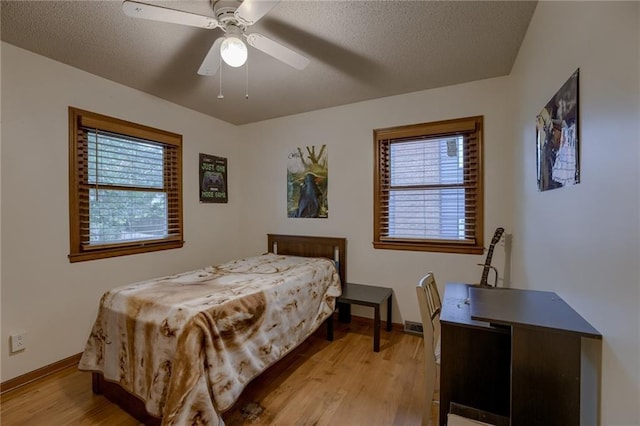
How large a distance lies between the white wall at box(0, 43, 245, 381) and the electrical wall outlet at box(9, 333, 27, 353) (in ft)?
0.10

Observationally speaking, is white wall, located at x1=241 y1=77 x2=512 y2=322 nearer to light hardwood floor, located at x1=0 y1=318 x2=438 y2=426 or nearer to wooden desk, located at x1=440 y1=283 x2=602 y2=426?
light hardwood floor, located at x1=0 y1=318 x2=438 y2=426

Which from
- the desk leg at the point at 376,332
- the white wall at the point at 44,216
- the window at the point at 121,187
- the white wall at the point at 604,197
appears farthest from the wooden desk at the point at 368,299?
the white wall at the point at 44,216

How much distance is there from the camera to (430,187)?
2.94m

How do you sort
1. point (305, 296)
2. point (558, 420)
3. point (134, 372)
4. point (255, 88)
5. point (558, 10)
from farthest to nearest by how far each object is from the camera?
1. point (255, 88)
2. point (305, 296)
3. point (134, 372)
4. point (558, 10)
5. point (558, 420)

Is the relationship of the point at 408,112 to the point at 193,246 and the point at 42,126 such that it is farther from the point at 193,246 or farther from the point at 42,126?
the point at 42,126

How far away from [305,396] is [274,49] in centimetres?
226

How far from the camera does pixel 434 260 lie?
9.53 feet

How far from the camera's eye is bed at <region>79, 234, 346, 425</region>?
146 centimetres

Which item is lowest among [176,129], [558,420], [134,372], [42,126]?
[134,372]

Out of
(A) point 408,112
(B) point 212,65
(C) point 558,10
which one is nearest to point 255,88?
(B) point 212,65

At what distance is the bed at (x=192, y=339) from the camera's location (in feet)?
4.79

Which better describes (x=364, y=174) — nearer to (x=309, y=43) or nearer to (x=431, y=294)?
(x=309, y=43)

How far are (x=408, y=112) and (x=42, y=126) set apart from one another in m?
3.15

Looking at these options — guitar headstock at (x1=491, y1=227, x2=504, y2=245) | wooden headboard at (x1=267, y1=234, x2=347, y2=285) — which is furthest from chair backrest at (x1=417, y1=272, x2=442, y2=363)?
wooden headboard at (x1=267, y1=234, x2=347, y2=285)
